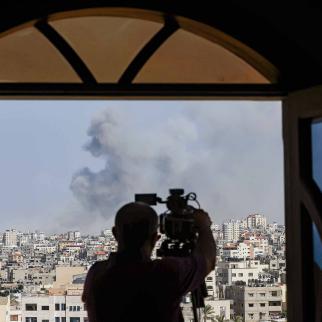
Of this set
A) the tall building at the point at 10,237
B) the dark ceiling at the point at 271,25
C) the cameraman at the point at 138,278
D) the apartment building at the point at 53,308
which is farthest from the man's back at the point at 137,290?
the dark ceiling at the point at 271,25

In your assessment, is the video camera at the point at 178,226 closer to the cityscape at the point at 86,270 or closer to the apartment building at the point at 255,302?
the cityscape at the point at 86,270

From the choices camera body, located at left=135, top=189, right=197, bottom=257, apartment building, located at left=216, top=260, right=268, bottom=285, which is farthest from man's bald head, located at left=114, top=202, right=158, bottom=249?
apartment building, located at left=216, top=260, right=268, bottom=285

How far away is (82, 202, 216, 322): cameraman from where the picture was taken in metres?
2.08

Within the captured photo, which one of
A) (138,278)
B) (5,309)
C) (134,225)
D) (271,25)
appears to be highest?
(271,25)

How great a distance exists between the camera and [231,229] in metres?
3.09

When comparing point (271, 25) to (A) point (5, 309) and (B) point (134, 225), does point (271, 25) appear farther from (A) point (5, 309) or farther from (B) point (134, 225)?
(A) point (5, 309)

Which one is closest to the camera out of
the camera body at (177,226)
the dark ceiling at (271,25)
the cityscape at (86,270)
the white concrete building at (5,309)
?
the camera body at (177,226)

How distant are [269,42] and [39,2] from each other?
984 mm

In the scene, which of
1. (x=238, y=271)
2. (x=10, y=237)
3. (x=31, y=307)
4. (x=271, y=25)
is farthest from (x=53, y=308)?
(x=271, y=25)

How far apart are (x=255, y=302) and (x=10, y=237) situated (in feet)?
3.41

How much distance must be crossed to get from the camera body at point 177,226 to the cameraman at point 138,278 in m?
0.08

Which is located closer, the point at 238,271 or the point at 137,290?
the point at 137,290

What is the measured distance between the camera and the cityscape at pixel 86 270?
9.60ft

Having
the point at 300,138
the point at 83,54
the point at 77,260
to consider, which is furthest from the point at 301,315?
the point at 83,54
